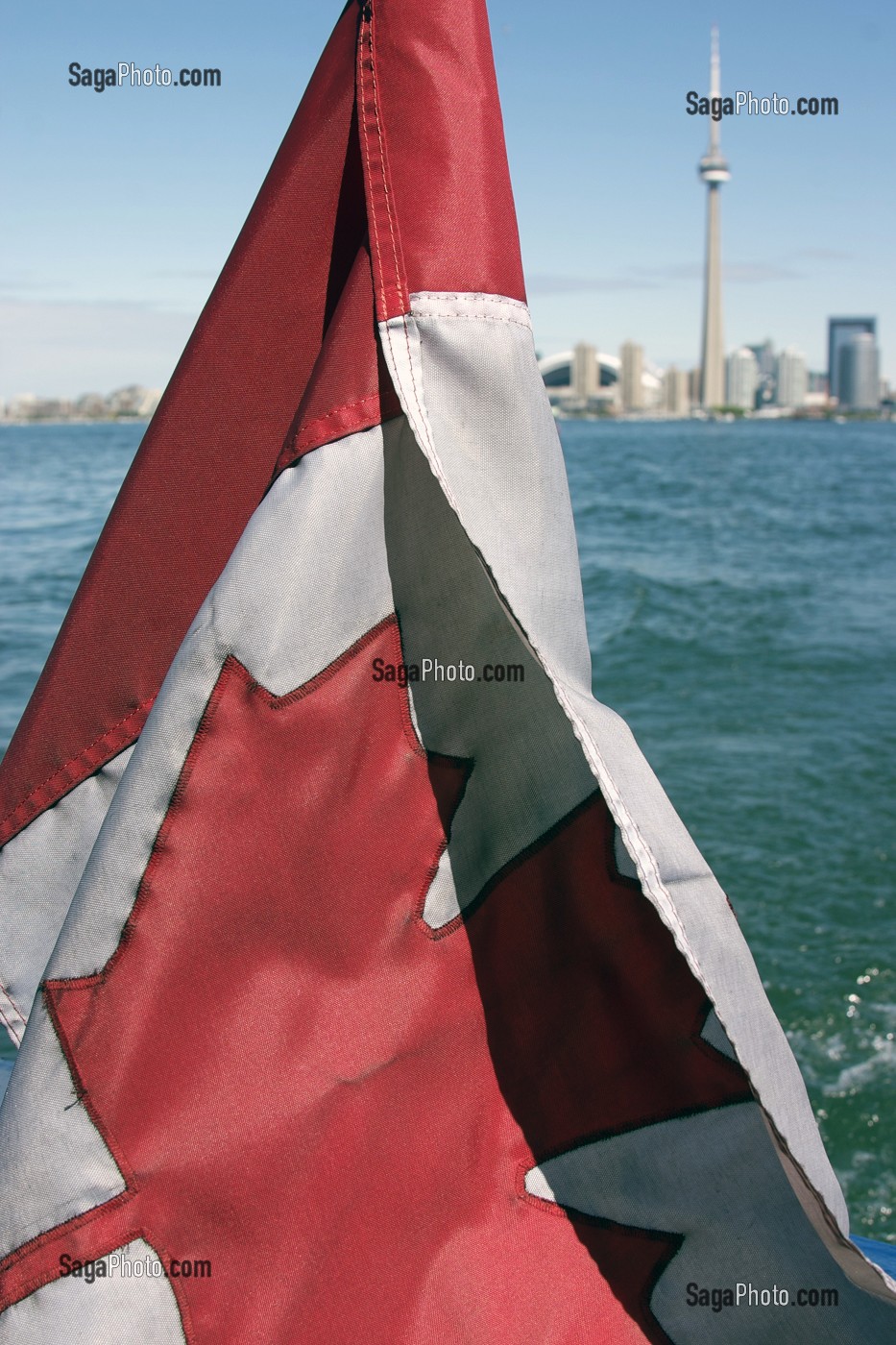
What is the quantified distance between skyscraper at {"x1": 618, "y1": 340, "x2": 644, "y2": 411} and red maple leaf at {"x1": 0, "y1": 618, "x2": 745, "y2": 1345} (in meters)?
115

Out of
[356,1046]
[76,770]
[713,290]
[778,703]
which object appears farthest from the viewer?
[713,290]

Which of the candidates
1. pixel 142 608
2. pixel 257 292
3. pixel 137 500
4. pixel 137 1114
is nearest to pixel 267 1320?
pixel 137 1114

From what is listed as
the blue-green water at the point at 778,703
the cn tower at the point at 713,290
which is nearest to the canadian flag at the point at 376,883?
the blue-green water at the point at 778,703

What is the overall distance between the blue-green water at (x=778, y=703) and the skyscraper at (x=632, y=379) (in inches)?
3555

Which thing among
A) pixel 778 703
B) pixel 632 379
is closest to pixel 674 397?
pixel 632 379

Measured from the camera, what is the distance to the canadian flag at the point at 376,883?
122 centimetres

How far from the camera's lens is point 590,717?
118 cm

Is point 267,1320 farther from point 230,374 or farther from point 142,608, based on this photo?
point 230,374

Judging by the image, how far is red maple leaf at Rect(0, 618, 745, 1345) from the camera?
1.24 metres

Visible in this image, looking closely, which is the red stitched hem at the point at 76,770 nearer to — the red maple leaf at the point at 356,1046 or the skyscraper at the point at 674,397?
the red maple leaf at the point at 356,1046

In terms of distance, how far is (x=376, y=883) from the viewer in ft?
4.37

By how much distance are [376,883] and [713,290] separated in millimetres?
111227

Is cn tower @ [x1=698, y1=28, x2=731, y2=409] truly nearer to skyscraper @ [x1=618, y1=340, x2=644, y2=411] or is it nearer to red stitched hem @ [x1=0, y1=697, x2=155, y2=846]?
skyscraper @ [x1=618, y1=340, x2=644, y2=411]

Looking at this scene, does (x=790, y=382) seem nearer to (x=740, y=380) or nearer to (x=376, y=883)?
(x=740, y=380)
